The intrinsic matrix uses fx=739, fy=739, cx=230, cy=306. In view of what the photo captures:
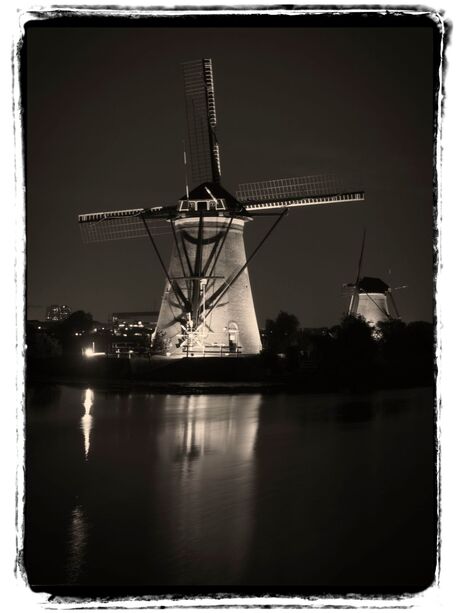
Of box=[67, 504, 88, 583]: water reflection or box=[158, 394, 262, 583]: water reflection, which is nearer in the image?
box=[67, 504, 88, 583]: water reflection

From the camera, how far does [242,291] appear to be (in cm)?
3747

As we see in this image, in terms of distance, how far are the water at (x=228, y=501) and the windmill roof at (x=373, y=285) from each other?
46522mm

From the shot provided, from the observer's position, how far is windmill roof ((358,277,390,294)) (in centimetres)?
6725

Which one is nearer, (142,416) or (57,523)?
(57,523)

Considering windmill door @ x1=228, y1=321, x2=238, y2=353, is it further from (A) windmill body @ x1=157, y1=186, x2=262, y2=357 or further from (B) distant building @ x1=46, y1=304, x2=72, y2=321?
(B) distant building @ x1=46, y1=304, x2=72, y2=321

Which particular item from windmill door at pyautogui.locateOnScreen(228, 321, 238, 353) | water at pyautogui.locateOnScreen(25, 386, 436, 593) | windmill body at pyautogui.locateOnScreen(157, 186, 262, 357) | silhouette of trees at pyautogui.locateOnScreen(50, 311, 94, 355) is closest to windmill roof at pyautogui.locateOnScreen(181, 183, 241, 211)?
windmill body at pyautogui.locateOnScreen(157, 186, 262, 357)

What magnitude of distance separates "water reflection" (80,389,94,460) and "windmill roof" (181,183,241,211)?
1298 centimetres

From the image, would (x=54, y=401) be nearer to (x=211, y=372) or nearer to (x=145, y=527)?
(x=211, y=372)

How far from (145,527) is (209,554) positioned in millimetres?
1362

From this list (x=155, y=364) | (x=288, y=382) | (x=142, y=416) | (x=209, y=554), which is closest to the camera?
(x=209, y=554)

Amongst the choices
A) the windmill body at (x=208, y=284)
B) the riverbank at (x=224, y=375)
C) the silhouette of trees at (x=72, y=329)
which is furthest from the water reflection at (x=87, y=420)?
the silhouette of trees at (x=72, y=329)

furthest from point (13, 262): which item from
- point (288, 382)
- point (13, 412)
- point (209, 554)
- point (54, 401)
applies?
point (288, 382)

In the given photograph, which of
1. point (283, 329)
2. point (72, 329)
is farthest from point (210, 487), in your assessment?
point (283, 329)

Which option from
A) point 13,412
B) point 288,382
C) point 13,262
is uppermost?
point 13,262
